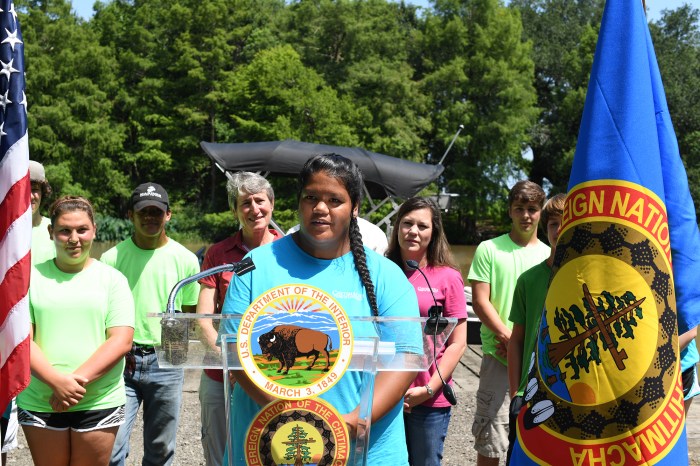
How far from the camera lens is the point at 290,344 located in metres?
2.46

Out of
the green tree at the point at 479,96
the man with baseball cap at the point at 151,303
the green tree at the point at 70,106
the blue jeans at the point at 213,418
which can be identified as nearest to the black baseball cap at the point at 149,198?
the man with baseball cap at the point at 151,303

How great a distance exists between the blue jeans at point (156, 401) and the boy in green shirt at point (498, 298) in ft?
6.15

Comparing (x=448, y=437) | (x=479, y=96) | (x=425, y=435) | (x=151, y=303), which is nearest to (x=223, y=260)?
(x=151, y=303)

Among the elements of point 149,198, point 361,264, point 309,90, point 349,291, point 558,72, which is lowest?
point 349,291

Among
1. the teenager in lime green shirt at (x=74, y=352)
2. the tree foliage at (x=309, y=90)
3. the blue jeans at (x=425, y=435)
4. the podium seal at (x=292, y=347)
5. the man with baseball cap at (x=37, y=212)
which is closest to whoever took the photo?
the podium seal at (x=292, y=347)

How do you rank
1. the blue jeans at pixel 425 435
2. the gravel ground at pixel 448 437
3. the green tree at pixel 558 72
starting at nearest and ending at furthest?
1. the blue jeans at pixel 425 435
2. the gravel ground at pixel 448 437
3. the green tree at pixel 558 72

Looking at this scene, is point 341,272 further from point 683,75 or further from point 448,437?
point 683,75

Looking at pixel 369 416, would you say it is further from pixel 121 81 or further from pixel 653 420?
pixel 121 81

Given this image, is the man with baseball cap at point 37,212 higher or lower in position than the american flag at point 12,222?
higher

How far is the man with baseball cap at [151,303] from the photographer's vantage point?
4812 mm

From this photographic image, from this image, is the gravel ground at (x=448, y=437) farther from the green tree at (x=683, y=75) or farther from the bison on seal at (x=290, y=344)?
the green tree at (x=683, y=75)

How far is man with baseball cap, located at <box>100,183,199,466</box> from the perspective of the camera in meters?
4.81

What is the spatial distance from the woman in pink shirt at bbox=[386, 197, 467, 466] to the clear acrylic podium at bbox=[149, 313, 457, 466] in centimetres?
161

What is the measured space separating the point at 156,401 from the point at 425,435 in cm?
164
